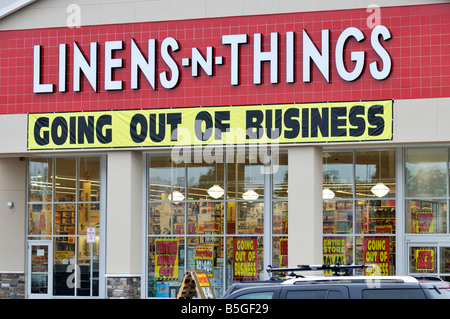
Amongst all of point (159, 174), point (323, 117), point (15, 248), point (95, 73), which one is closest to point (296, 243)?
point (323, 117)

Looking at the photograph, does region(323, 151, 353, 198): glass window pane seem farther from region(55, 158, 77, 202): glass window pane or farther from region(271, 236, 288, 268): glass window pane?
region(55, 158, 77, 202): glass window pane

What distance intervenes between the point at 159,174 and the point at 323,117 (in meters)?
5.75

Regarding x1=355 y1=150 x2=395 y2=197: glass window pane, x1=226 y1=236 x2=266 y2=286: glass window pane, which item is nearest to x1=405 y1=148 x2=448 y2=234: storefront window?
x1=355 y1=150 x2=395 y2=197: glass window pane

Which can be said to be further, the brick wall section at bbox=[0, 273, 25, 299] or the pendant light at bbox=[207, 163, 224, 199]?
the brick wall section at bbox=[0, 273, 25, 299]

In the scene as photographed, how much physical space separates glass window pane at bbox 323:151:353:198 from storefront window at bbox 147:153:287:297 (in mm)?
1258

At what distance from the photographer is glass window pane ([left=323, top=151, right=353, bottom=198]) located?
74.7 feet

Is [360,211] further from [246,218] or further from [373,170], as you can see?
[246,218]

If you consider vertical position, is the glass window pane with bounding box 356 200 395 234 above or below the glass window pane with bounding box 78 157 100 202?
below

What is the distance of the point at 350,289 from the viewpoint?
9.20 metres

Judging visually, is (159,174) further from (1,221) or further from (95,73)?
(1,221)

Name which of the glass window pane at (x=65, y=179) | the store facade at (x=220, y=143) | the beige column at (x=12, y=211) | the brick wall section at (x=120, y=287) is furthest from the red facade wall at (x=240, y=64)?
the brick wall section at (x=120, y=287)

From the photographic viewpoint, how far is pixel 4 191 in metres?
25.8

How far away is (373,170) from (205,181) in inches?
204

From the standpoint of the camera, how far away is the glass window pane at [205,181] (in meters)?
23.7
